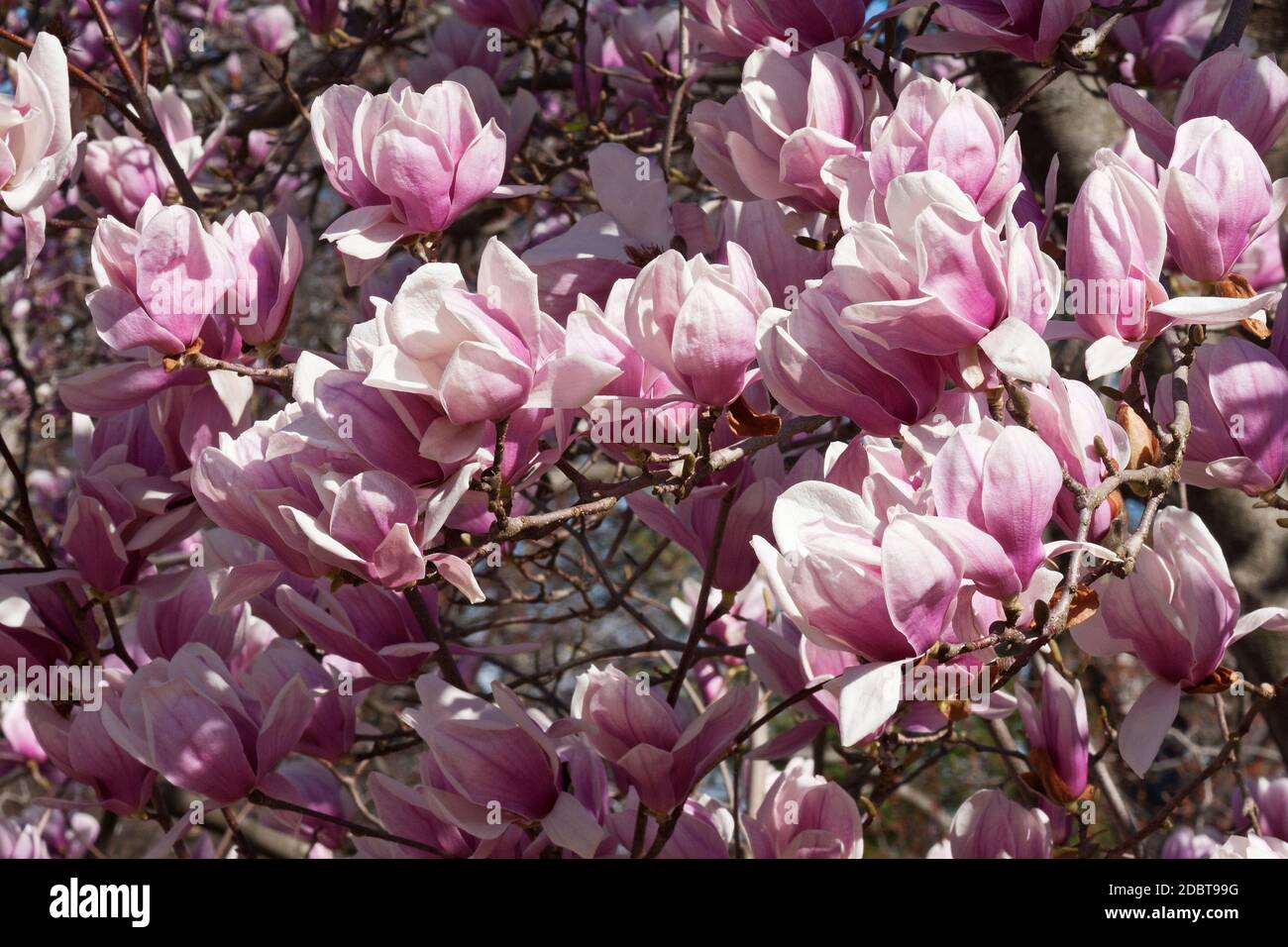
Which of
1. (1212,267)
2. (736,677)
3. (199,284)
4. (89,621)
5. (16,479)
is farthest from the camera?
(736,677)

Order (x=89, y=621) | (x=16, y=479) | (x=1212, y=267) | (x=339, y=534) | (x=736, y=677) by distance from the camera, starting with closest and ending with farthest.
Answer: (x=339, y=534)
(x=1212, y=267)
(x=16, y=479)
(x=89, y=621)
(x=736, y=677)

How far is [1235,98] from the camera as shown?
120 cm

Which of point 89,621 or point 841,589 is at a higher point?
point 841,589

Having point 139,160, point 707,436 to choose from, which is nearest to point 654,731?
point 707,436

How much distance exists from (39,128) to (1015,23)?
37.8 inches

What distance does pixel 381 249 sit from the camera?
48.4 inches

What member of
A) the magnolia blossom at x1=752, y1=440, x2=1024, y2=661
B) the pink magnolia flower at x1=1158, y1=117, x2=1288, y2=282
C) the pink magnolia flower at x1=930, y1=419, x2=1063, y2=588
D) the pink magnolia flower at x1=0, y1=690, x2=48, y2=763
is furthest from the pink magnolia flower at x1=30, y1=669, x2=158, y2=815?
the pink magnolia flower at x1=1158, y1=117, x2=1288, y2=282

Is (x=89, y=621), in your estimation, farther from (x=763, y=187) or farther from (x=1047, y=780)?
(x=1047, y=780)

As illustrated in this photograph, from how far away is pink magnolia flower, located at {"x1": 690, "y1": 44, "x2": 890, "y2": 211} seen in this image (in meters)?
1.18

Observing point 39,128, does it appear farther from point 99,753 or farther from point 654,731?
point 654,731

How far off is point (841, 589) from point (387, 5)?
61.2 inches

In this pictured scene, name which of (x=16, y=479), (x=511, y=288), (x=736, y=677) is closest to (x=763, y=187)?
(x=511, y=288)

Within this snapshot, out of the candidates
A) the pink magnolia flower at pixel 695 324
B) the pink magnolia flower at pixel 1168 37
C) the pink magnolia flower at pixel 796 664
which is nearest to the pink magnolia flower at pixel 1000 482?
the pink magnolia flower at pixel 695 324

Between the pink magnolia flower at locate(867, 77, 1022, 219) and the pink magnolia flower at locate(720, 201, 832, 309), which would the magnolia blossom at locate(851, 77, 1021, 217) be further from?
the pink magnolia flower at locate(720, 201, 832, 309)
